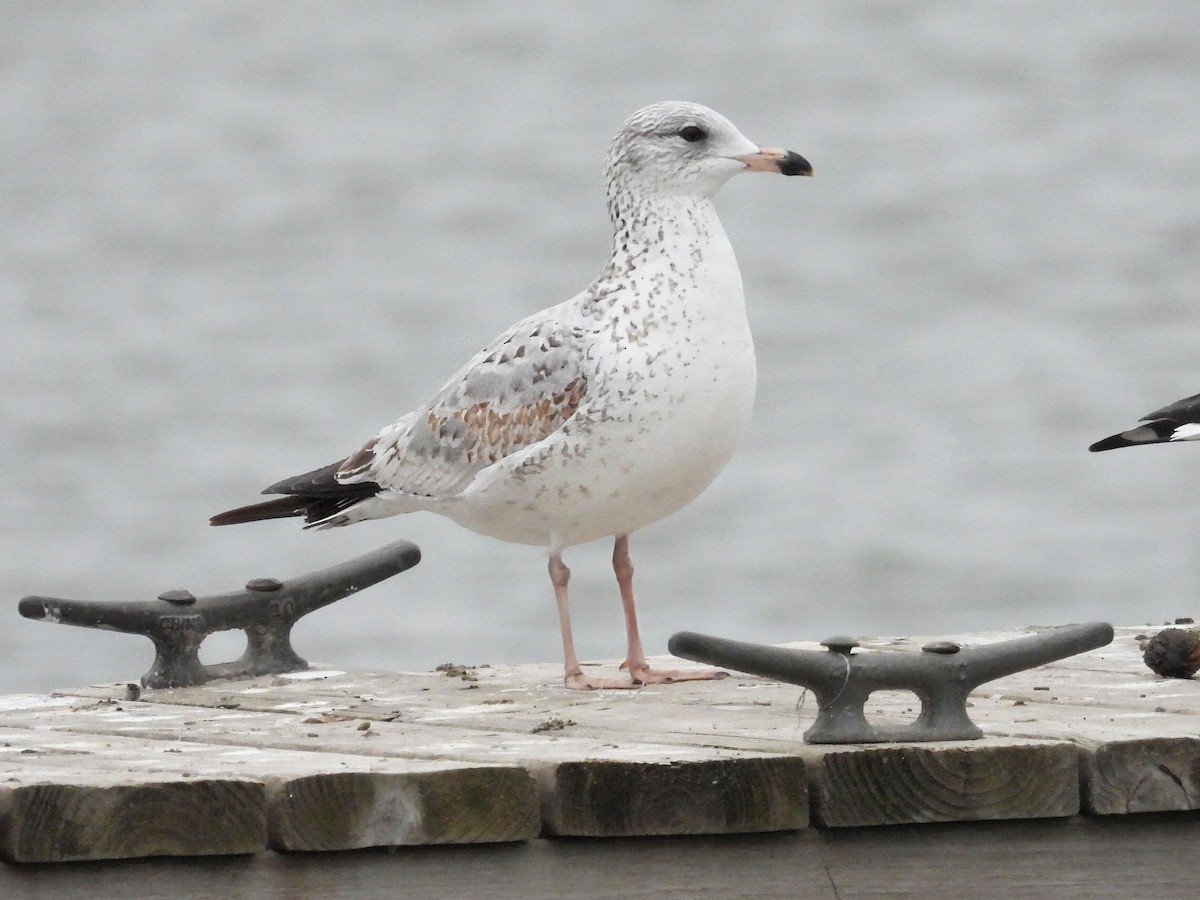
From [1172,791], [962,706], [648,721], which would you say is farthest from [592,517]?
[1172,791]

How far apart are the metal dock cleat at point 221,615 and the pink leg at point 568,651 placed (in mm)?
513

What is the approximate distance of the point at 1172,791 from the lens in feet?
14.2

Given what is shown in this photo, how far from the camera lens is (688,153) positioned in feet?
20.2

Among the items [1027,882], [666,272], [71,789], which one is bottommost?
[1027,882]

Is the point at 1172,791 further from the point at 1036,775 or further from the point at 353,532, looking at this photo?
the point at 353,532

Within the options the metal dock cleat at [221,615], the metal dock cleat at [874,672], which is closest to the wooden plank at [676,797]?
the metal dock cleat at [874,672]

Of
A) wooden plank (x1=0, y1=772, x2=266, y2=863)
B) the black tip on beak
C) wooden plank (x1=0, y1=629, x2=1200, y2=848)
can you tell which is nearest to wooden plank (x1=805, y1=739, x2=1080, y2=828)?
wooden plank (x1=0, y1=629, x2=1200, y2=848)

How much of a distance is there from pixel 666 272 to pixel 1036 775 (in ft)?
7.05

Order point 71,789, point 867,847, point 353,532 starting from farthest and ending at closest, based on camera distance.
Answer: point 353,532 < point 867,847 < point 71,789

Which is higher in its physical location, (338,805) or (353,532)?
(353,532)

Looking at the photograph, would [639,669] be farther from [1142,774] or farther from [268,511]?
[1142,774]

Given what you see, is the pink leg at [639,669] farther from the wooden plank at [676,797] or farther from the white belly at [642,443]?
the wooden plank at [676,797]

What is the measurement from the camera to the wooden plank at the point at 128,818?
13.2ft

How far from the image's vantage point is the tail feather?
6562 millimetres
